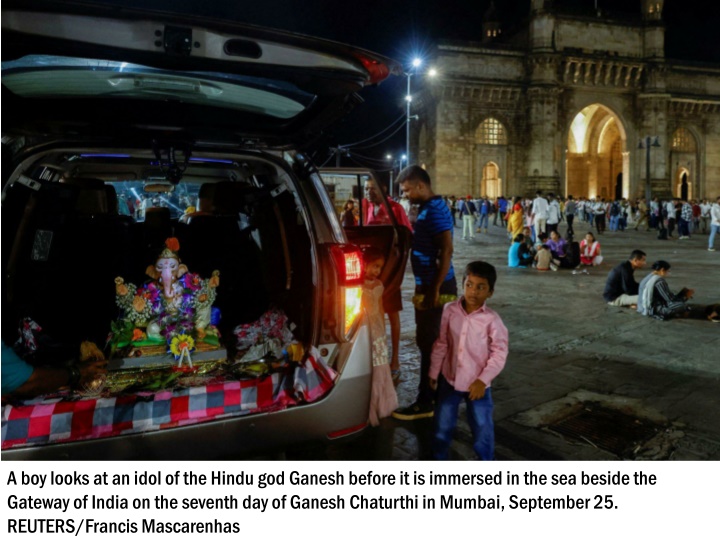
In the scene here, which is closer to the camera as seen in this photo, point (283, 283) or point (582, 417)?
point (283, 283)

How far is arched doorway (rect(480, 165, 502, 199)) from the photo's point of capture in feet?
143

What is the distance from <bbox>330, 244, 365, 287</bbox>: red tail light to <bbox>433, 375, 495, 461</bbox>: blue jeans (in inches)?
33.8

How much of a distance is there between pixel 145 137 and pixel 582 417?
133 inches

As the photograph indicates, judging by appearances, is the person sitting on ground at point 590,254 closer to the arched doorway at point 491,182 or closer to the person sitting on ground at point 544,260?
the person sitting on ground at point 544,260

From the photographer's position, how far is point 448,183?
41.4 metres

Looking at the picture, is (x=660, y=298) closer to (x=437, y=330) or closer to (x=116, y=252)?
(x=437, y=330)

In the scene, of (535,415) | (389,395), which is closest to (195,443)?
(389,395)

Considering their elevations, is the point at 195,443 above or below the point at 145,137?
below

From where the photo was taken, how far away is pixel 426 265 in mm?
3971

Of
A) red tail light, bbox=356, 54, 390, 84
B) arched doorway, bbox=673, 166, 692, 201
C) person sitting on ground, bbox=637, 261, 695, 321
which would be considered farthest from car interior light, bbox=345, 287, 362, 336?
arched doorway, bbox=673, 166, 692, 201

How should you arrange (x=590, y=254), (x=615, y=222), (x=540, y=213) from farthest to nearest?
1. (x=615, y=222)
2. (x=540, y=213)
3. (x=590, y=254)

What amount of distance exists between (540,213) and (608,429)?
50.3 feet

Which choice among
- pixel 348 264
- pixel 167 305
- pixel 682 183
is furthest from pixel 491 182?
pixel 348 264
